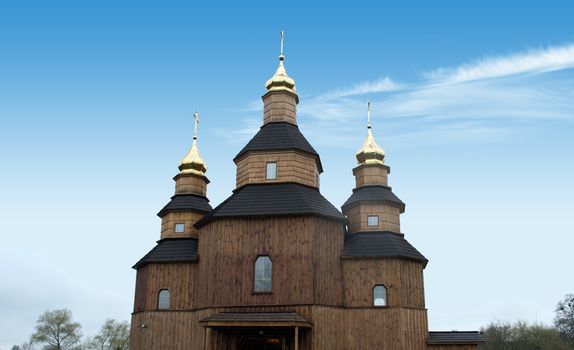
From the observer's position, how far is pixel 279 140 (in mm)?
23875

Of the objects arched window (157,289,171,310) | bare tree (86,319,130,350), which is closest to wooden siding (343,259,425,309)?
arched window (157,289,171,310)

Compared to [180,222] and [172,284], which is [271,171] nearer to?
[180,222]

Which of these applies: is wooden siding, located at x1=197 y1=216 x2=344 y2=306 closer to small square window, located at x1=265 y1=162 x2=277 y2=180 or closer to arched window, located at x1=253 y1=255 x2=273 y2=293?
arched window, located at x1=253 y1=255 x2=273 y2=293

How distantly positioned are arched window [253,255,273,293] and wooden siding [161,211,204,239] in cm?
667

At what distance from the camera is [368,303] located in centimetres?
2142

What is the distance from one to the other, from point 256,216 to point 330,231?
120 inches

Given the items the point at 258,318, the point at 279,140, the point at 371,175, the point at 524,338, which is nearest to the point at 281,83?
the point at 279,140

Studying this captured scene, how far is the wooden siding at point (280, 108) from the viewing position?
2545cm

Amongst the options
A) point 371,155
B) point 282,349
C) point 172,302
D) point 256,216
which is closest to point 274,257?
point 256,216

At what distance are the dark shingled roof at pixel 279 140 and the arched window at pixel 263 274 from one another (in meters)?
5.12

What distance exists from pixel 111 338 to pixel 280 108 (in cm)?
4064

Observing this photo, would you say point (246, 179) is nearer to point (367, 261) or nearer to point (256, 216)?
point (256, 216)

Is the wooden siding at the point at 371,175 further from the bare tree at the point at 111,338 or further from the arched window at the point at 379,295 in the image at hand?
the bare tree at the point at 111,338

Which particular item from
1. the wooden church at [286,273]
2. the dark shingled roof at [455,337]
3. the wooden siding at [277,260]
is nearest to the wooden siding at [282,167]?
the wooden church at [286,273]
